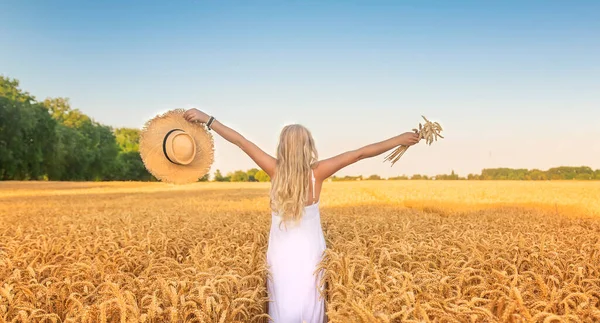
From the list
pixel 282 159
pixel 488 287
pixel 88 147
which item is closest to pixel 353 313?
pixel 488 287

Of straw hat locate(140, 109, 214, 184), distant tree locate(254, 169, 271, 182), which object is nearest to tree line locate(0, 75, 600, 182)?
distant tree locate(254, 169, 271, 182)

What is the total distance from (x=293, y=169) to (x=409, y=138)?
1.40 meters

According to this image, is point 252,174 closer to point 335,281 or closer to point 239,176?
point 239,176

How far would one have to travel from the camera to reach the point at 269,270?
4836 millimetres

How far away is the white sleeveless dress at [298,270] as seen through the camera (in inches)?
185

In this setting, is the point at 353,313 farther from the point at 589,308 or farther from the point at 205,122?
the point at 205,122

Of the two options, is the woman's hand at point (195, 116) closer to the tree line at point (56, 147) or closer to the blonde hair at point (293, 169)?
the blonde hair at point (293, 169)

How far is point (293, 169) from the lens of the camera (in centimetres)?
436

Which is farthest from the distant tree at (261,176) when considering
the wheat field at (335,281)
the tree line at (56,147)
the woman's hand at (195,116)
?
the woman's hand at (195,116)

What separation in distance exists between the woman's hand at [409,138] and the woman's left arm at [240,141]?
1360 mm

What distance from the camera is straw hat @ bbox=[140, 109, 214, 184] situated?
582cm

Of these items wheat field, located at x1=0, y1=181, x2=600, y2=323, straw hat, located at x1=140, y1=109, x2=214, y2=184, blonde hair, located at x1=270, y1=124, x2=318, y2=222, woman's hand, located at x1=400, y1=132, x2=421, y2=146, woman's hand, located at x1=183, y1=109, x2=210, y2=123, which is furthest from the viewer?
straw hat, located at x1=140, y1=109, x2=214, y2=184

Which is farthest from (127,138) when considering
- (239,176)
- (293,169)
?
→ (293,169)

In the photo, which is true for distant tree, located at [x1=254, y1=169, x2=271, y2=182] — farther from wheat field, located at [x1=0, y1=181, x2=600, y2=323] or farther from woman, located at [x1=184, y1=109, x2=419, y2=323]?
woman, located at [x1=184, y1=109, x2=419, y2=323]
